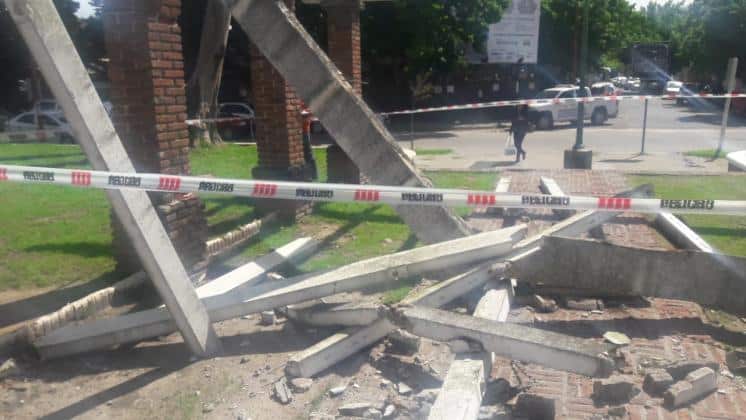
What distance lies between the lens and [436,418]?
313 cm

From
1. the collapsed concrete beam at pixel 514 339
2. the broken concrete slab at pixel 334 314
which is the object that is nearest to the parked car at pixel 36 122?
the broken concrete slab at pixel 334 314

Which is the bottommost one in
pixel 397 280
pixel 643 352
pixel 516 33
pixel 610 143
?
pixel 610 143

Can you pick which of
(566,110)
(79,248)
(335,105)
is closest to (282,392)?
(335,105)

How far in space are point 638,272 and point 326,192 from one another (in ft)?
8.69

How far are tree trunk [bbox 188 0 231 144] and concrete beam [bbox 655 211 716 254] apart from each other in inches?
529

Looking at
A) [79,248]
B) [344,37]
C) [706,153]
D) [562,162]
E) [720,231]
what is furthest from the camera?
[706,153]

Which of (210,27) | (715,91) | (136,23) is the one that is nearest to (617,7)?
(715,91)

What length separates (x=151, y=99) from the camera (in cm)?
564

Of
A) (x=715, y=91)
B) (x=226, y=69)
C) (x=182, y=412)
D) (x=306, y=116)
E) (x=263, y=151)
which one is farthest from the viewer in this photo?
(x=715, y=91)

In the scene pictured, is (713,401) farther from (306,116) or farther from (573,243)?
(306,116)

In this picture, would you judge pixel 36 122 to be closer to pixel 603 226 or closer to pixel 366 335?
pixel 603 226

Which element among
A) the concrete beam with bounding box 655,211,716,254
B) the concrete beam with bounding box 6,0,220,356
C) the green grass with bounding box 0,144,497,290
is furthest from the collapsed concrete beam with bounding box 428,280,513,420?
the concrete beam with bounding box 655,211,716,254

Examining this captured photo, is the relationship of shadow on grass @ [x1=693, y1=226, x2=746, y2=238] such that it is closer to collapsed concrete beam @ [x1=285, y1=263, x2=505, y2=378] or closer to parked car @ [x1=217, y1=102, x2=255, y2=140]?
collapsed concrete beam @ [x1=285, y1=263, x2=505, y2=378]

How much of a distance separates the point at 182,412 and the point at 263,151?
5259 mm
